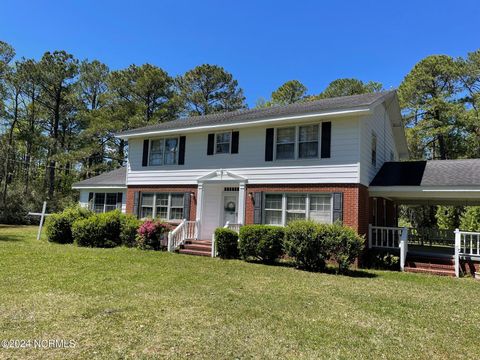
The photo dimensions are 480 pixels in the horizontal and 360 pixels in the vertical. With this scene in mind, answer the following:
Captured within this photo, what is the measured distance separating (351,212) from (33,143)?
3222cm

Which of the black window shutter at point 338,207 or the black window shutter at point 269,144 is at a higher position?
the black window shutter at point 269,144

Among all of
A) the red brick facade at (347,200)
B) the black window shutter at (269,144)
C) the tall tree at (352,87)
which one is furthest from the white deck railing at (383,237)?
the tall tree at (352,87)

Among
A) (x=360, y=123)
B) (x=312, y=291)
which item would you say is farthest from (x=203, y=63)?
(x=312, y=291)

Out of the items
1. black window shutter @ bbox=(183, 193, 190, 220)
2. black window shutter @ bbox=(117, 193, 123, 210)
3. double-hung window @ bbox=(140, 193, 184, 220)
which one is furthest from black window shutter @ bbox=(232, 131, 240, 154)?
black window shutter @ bbox=(117, 193, 123, 210)

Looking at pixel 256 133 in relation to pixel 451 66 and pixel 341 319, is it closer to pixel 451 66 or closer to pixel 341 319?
pixel 341 319

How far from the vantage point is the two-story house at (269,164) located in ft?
39.3

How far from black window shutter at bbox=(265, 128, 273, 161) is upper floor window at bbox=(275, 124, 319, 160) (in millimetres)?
221

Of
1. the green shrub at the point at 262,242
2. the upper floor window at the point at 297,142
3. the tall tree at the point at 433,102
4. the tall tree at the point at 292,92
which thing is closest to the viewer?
the green shrub at the point at 262,242

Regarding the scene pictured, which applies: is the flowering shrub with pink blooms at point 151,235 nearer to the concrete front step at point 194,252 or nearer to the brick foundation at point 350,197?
the concrete front step at point 194,252

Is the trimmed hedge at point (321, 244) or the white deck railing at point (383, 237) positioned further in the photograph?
the white deck railing at point (383, 237)

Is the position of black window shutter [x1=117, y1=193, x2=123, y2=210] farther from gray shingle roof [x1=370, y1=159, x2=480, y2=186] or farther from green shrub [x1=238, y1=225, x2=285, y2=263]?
gray shingle roof [x1=370, y1=159, x2=480, y2=186]

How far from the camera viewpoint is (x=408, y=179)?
1259 centimetres

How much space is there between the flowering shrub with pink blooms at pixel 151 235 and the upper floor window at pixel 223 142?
3.70 meters

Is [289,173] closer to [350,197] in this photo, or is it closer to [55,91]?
[350,197]
